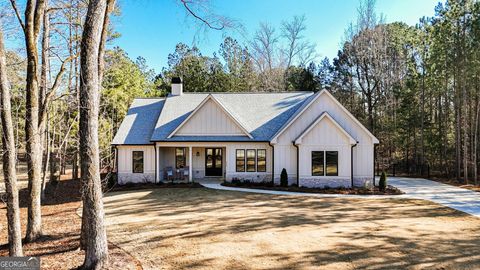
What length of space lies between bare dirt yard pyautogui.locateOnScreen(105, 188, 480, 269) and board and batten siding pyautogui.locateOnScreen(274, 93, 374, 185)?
355 centimetres

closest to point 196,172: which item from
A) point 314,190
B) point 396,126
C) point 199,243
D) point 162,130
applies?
point 162,130

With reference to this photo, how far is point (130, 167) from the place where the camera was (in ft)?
60.9

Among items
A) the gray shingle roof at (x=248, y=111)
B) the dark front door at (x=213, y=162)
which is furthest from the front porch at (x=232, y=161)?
the dark front door at (x=213, y=162)

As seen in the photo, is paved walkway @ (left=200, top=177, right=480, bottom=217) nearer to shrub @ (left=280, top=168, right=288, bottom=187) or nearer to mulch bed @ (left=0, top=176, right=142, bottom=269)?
shrub @ (left=280, top=168, right=288, bottom=187)

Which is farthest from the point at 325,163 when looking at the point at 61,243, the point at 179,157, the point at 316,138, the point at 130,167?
the point at 61,243

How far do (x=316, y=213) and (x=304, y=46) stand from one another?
27.3 m

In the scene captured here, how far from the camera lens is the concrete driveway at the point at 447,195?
12.5 meters

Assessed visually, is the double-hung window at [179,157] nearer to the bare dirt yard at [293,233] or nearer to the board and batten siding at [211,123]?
the board and batten siding at [211,123]

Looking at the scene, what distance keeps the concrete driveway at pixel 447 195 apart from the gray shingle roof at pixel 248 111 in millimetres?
8179

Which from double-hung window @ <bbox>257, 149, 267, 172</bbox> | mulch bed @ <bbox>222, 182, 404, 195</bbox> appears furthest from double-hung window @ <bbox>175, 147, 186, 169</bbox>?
double-hung window @ <bbox>257, 149, 267, 172</bbox>

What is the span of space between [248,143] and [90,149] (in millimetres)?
12634

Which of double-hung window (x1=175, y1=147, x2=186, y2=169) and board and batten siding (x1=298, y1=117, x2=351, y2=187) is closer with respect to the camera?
board and batten siding (x1=298, y1=117, x2=351, y2=187)

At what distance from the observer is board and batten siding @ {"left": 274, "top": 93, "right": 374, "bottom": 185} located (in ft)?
56.5
